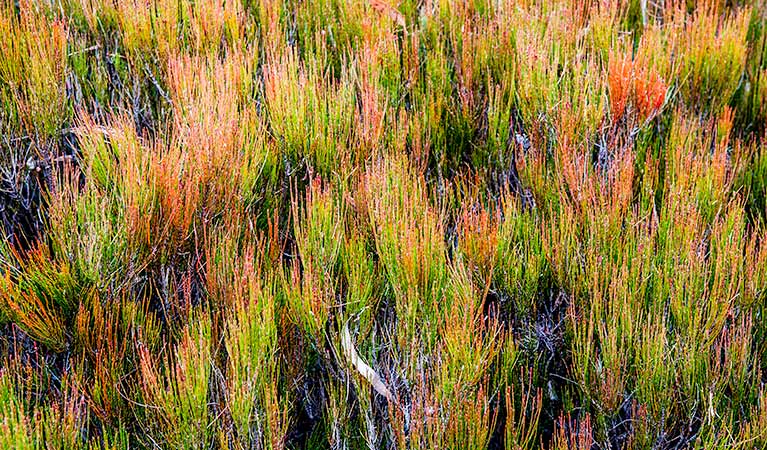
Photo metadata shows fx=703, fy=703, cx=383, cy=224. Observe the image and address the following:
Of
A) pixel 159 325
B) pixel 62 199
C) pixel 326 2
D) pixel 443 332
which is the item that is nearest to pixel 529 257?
pixel 443 332

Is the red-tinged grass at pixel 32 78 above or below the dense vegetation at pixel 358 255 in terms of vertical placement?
above

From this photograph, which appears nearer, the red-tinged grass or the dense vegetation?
the dense vegetation

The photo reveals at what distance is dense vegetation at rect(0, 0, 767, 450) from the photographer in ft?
4.91

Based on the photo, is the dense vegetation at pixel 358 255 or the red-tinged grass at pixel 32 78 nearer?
the dense vegetation at pixel 358 255

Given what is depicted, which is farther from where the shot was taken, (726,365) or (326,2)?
(326,2)

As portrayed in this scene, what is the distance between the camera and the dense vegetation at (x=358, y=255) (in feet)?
4.91

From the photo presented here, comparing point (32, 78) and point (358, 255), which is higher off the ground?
point (32, 78)

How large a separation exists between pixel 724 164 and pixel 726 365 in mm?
693

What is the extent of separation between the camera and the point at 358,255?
5.50ft

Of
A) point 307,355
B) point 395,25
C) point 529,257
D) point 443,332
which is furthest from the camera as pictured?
point 395,25

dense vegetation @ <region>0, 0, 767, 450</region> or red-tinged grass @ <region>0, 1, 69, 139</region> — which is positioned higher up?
red-tinged grass @ <region>0, 1, 69, 139</region>

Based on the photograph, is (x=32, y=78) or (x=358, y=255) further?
(x=32, y=78)

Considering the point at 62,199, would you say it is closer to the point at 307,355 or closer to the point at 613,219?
the point at 307,355

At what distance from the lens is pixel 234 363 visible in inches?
55.8
